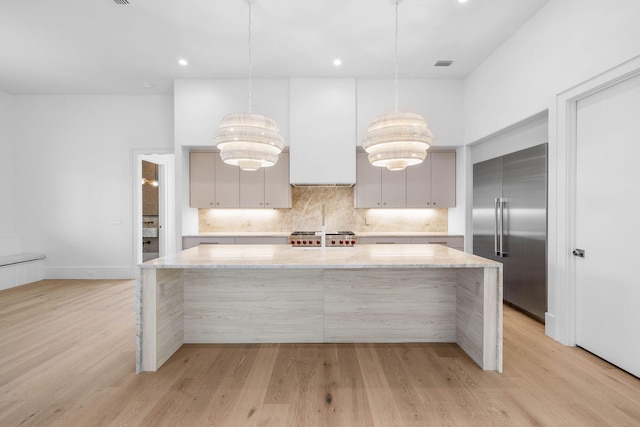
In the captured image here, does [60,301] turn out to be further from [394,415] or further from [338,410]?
[394,415]

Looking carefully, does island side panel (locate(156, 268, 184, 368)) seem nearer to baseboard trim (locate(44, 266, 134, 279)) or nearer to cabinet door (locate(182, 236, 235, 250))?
cabinet door (locate(182, 236, 235, 250))

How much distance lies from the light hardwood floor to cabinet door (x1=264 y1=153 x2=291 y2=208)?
266 cm

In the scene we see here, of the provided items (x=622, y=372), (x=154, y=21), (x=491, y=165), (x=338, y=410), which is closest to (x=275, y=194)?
(x=154, y=21)

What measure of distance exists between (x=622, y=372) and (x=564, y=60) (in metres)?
2.67

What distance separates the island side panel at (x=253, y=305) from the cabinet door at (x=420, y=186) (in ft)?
9.23

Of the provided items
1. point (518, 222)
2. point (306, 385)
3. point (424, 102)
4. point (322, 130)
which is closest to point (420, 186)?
point (424, 102)

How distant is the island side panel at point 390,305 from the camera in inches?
110

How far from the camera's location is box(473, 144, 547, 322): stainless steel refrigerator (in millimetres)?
3234

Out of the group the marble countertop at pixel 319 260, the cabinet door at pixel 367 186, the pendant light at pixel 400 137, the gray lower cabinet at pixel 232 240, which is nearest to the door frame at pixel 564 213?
the marble countertop at pixel 319 260

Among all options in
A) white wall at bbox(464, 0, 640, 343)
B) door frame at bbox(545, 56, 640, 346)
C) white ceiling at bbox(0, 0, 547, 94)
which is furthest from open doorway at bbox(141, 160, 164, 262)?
door frame at bbox(545, 56, 640, 346)

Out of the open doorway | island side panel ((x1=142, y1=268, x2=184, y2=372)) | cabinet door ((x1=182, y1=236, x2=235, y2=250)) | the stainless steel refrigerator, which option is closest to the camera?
island side panel ((x1=142, y1=268, x2=184, y2=372))

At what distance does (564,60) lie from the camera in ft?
9.29

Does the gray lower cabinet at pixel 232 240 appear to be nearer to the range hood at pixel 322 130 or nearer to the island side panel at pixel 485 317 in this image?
the range hood at pixel 322 130

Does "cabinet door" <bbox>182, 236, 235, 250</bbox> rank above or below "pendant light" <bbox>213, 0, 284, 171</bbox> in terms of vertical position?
below
